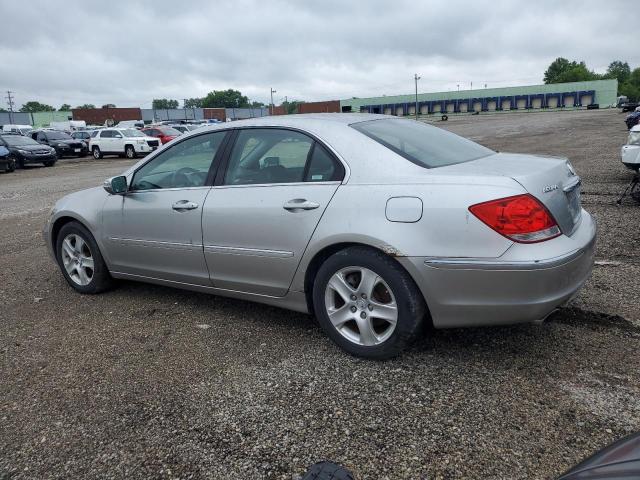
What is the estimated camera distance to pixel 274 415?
9.34ft

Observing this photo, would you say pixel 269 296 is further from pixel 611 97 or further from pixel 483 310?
pixel 611 97

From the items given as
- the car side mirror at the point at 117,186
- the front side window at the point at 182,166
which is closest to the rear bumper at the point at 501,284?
the front side window at the point at 182,166

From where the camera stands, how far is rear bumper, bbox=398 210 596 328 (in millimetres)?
2816

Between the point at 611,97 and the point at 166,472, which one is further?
the point at 611,97

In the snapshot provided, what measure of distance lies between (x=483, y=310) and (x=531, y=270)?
350 mm

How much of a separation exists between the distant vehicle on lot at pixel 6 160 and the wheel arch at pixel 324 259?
21.5 m

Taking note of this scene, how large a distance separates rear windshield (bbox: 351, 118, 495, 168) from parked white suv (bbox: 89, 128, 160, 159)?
2496 centimetres

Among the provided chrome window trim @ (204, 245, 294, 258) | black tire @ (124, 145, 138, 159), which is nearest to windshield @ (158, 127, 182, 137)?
black tire @ (124, 145, 138, 159)

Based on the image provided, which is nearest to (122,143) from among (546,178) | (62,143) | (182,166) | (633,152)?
(62,143)

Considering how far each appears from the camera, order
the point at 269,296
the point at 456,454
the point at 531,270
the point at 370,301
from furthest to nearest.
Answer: the point at 269,296 < the point at 370,301 < the point at 531,270 < the point at 456,454

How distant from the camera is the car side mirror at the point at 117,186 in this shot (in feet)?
14.5

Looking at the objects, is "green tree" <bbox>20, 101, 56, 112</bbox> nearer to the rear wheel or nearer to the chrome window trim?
the rear wheel

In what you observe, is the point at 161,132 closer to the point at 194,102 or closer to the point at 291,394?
the point at 291,394

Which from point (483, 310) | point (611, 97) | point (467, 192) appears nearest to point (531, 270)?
point (483, 310)
